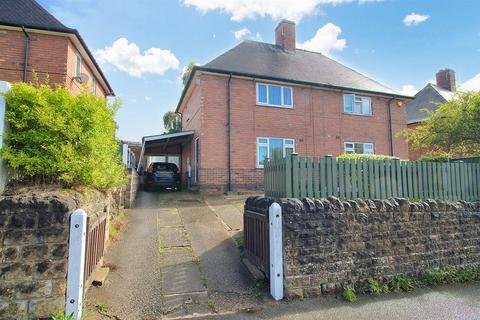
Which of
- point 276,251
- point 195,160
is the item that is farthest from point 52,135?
point 195,160

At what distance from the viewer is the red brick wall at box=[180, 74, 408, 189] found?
13.4m

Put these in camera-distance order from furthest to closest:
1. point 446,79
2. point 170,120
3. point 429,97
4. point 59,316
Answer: point 170,120, point 446,79, point 429,97, point 59,316

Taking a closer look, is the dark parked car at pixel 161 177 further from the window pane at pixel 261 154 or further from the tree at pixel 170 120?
the tree at pixel 170 120

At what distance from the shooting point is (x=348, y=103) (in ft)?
53.9

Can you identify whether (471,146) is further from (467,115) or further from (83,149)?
(83,149)

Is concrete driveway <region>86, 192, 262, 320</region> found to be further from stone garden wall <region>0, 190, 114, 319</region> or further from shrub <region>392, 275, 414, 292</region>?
shrub <region>392, 275, 414, 292</region>

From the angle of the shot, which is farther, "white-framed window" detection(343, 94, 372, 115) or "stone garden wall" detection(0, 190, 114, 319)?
"white-framed window" detection(343, 94, 372, 115)

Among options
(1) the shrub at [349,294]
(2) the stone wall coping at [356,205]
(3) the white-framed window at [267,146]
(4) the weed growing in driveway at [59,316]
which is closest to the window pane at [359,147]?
(3) the white-framed window at [267,146]

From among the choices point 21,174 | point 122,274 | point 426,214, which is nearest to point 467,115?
point 426,214

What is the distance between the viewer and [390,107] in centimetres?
1734

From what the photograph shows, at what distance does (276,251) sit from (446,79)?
31.5 metres

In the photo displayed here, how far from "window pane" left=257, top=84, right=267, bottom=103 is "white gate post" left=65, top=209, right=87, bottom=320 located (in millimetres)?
11681

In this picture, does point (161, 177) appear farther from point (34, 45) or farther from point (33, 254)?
point (33, 254)

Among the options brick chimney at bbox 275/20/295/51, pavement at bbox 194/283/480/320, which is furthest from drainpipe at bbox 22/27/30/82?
brick chimney at bbox 275/20/295/51
